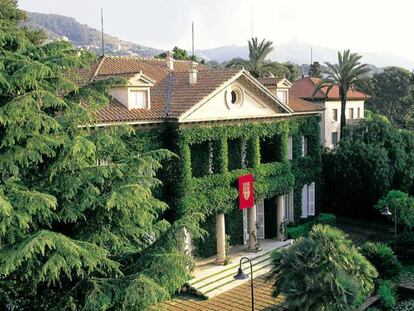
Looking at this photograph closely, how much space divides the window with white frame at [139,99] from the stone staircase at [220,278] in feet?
28.6

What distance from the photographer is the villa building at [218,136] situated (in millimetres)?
25234

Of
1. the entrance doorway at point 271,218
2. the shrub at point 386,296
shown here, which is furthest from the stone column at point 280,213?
the shrub at point 386,296

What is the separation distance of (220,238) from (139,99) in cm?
839

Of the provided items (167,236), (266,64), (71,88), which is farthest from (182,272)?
(266,64)

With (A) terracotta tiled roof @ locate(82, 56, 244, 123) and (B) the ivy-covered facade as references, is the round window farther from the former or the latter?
(A) terracotta tiled roof @ locate(82, 56, 244, 123)

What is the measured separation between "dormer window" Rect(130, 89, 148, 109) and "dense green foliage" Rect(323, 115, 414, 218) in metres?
16.3

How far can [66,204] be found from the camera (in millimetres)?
13570

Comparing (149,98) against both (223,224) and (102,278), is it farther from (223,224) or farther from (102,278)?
(102,278)

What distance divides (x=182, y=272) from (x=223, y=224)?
14.2m

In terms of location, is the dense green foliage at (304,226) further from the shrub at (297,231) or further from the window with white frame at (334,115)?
the window with white frame at (334,115)

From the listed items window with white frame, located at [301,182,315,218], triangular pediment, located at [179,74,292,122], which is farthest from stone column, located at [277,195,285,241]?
triangular pediment, located at [179,74,292,122]

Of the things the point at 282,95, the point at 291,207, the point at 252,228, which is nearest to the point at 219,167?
the point at 252,228

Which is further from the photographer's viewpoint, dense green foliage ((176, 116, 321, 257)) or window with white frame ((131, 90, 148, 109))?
dense green foliage ((176, 116, 321, 257))

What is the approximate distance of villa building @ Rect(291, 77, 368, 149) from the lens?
47.8 m
